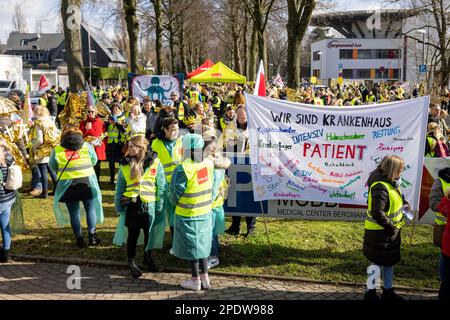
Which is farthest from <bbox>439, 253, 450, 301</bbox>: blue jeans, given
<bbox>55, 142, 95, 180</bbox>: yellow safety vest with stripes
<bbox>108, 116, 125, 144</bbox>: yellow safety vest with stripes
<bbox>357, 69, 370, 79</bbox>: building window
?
<bbox>357, 69, 370, 79</bbox>: building window

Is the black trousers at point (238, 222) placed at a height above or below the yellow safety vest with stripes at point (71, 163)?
below

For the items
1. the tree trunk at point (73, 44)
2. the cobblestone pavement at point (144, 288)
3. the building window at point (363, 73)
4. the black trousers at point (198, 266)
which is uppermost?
the building window at point (363, 73)

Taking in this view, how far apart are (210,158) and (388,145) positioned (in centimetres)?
240

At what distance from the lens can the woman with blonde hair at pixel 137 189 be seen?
5750 millimetres

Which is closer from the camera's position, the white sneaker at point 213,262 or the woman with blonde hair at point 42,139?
the white sneaker at point 213,262

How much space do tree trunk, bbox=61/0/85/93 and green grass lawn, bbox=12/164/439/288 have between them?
26.4 feet

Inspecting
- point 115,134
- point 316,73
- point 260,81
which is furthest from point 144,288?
point 316,73

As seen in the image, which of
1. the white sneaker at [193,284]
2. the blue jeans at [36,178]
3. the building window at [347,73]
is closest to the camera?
the white sneaker at [193,284]

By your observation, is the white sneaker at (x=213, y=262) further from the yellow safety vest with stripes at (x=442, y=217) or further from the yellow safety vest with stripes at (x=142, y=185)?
the yellow safety vest with stripes at (x=442, y=217)

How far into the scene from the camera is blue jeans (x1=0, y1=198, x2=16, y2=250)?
6262 mm

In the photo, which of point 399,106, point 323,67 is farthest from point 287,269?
point 323,67

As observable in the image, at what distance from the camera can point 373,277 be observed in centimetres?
534

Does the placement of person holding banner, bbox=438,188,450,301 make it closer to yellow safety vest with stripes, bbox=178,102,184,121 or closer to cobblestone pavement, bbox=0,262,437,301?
cobblestone pavement, bbox=0,262,437,301

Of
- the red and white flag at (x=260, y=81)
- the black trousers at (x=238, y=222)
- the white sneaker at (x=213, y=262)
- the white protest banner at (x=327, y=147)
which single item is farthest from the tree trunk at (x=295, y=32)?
the white sneaker at (x=213, y=262)
